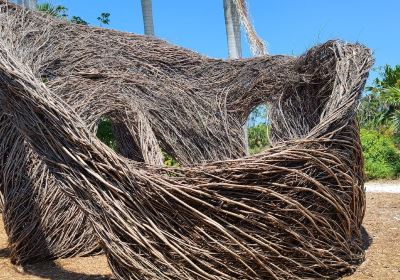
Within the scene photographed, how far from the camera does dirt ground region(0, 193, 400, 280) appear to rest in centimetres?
387

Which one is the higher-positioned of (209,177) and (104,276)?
(209,177)

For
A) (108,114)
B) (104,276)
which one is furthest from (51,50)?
(104,276)

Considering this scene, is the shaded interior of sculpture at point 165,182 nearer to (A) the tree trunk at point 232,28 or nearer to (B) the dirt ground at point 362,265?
(B) the dirt ground at point 362,265

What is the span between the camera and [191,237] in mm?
3252

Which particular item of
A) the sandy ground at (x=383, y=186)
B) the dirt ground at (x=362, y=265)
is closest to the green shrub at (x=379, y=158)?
the sandy ground at (x=383, y=186)

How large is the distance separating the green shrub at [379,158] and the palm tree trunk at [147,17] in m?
5.01

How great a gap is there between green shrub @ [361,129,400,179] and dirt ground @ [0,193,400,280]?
18.7 ft

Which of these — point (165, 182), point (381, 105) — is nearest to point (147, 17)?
point (165, 182)

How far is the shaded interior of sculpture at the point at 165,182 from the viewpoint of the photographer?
10.6ft

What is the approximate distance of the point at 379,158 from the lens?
11.6m

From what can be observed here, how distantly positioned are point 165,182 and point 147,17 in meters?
6.53

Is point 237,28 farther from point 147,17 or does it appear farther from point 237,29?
point 147,17

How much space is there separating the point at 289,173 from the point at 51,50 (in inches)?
115

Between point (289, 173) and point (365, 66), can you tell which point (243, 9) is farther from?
point (289, 173)
